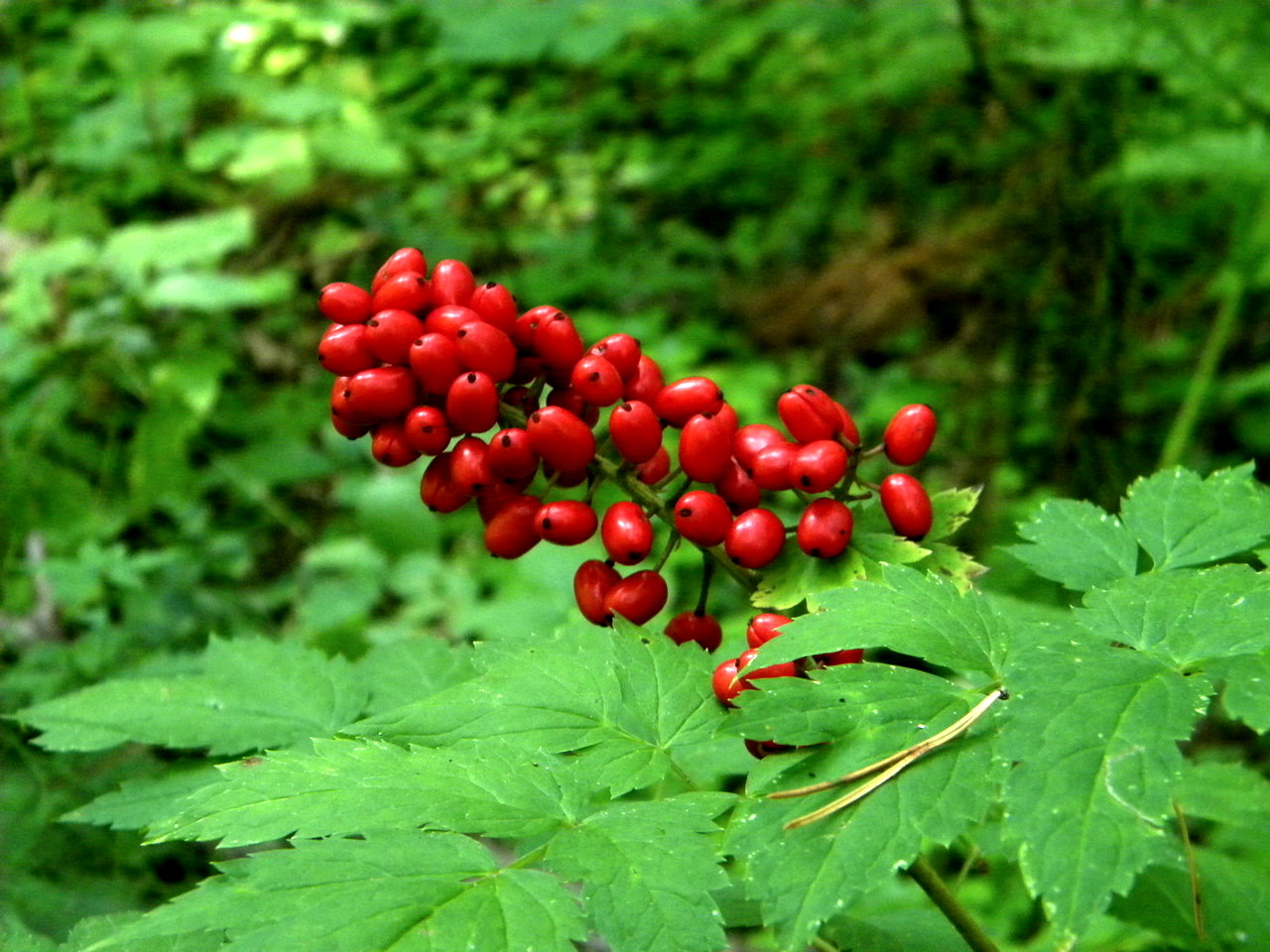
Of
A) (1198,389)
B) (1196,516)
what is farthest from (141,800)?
(1198,389)

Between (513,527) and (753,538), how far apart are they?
308mm

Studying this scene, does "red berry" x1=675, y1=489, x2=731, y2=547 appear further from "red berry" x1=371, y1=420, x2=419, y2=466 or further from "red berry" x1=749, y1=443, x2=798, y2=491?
"red berry" x1=371, y1=420, x2=419, y2=466

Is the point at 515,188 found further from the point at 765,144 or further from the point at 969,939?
the point at 969,939

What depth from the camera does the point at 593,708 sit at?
1183 millimetres

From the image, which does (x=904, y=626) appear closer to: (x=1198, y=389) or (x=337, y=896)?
(x=337, y=896)

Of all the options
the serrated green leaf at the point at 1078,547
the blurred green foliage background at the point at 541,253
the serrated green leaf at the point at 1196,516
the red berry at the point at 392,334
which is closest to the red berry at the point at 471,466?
the red berry at the point at 392,334

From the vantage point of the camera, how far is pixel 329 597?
3.92m

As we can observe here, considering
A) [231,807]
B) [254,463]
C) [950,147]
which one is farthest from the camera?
[950,147]

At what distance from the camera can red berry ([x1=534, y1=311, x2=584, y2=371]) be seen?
1.26 metres

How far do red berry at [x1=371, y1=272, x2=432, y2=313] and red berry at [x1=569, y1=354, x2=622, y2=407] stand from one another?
0.75ft

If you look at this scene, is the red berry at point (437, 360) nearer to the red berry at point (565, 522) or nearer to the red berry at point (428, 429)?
the red berry at point (428, 429)

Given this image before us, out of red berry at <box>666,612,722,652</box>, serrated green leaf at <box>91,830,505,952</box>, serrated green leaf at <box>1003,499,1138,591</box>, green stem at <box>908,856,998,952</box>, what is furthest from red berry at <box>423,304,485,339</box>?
green stem at <box>908,856,998,952</box>

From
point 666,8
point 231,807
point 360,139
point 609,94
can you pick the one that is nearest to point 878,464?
point 666,8

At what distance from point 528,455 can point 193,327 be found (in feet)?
13.8
